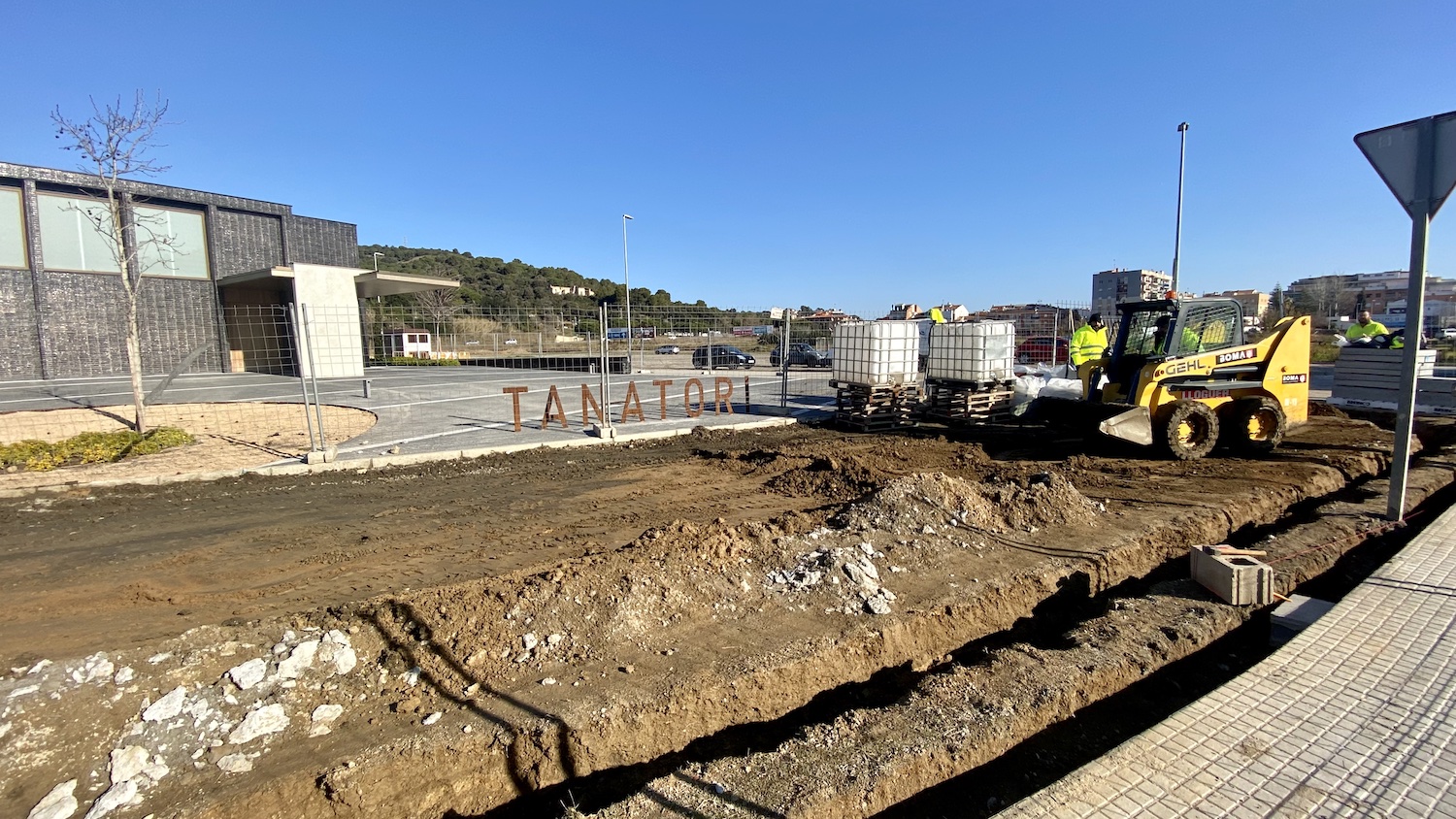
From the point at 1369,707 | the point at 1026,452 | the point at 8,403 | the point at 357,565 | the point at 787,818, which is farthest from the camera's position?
the point at 8,403

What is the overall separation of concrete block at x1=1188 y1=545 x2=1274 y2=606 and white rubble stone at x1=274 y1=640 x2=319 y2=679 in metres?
5.97

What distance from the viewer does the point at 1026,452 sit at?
35.2 feet

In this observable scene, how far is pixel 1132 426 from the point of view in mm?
9039

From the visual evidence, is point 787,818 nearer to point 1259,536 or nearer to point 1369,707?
point 1369,707

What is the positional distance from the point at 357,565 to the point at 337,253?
1105 inches

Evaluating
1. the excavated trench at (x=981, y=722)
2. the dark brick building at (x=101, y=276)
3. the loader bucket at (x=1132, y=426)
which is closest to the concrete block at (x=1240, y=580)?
the excavated trench at (x=981, y=722)

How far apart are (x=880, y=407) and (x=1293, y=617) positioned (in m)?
8.93

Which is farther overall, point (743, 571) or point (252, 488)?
point (252, 488)

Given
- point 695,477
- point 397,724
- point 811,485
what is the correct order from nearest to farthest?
point 397,724 → point 811,485 → point 695,477

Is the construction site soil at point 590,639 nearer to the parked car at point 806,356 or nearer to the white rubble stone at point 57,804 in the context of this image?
the white rubble stone at point 57,804

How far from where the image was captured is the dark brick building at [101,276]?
67.0ft

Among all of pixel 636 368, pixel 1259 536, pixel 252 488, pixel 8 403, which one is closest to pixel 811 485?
pixel 1259 536

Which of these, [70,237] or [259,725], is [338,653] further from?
[70,237]

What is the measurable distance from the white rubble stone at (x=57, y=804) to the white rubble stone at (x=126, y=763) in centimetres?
14
